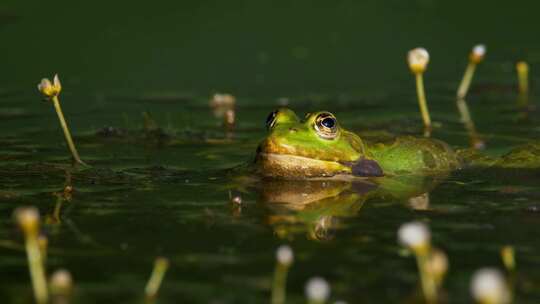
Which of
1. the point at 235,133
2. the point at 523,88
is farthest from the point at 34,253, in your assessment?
the point at 523,88

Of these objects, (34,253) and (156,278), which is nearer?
(156,278)

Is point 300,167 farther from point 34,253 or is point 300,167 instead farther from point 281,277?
point 34,253

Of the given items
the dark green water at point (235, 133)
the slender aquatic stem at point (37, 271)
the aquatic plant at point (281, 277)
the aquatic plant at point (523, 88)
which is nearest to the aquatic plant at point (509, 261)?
the dark green water at point (235, 133)

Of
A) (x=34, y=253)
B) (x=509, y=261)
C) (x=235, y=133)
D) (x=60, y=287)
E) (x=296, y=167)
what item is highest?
(x=235, y=133)

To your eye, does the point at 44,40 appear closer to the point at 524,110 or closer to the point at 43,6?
the point at 43,6

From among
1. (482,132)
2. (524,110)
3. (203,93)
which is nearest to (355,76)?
(203,93)

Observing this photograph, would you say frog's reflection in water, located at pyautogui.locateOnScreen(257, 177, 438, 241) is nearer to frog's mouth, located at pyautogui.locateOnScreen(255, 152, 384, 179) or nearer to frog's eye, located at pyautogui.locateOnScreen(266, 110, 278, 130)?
frog's mouth, located at pyautogui.locateOnScreen(255, 152, 384, 179)

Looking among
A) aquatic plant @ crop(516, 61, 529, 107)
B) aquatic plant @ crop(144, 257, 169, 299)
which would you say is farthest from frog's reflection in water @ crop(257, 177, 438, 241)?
aquatic plant @ crop(516, 61, 529, 107)
